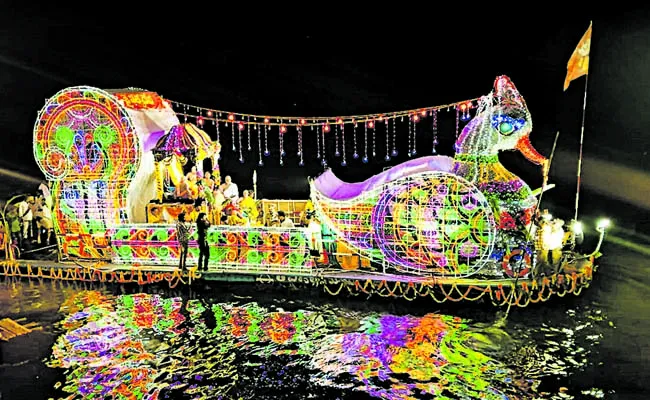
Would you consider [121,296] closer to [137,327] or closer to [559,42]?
[137,327]

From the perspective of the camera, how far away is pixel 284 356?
28.5 feet

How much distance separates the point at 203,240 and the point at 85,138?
10.7ft

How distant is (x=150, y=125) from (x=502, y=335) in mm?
8666

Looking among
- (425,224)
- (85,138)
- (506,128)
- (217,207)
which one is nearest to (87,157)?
(85,138)

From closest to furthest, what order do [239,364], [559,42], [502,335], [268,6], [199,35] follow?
[239,364] < [502,335] < [559,42] < [268,6] < [199,35]

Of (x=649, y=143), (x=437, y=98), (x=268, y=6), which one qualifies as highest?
(x=268, y=6)

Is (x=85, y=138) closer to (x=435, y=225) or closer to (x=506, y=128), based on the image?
(x=435, y=225)

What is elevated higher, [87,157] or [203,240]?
[87,157]

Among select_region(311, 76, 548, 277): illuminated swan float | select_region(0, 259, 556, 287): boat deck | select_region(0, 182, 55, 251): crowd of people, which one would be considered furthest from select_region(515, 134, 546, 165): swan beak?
select_region(0, 182, 55, 251): crowd of people

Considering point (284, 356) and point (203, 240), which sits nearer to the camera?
point (284, 356)

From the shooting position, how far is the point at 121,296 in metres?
11.5

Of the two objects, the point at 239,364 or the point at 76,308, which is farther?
the point at 76,308

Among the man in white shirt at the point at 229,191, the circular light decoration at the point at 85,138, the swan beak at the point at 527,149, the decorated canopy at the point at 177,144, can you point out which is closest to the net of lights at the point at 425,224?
the swan beak at the point at 527,149

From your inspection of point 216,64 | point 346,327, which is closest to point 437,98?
point 216,64
